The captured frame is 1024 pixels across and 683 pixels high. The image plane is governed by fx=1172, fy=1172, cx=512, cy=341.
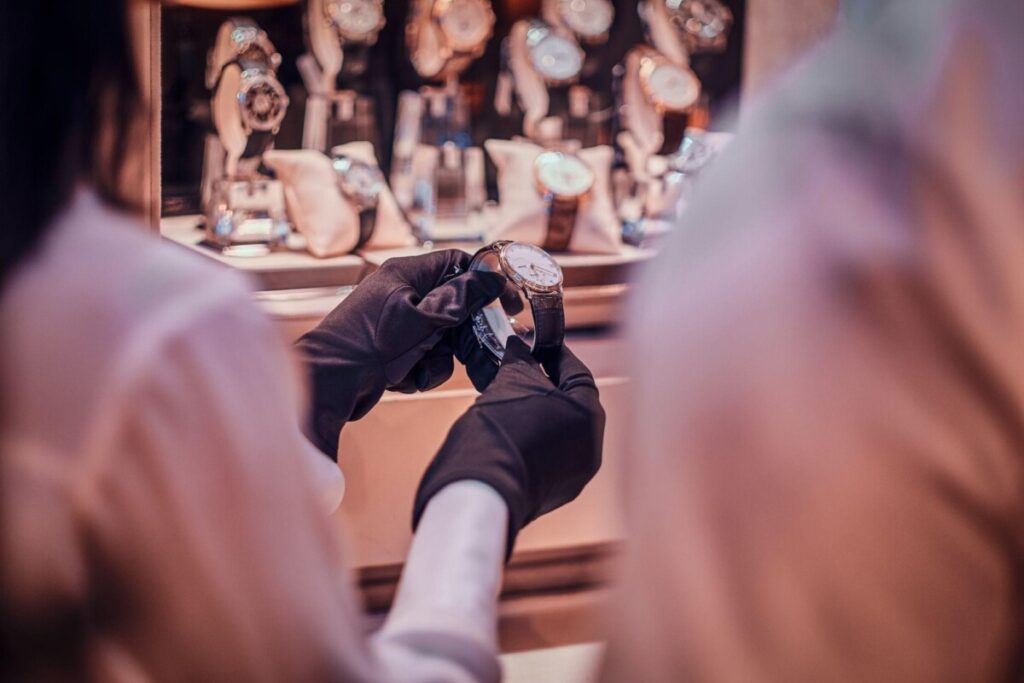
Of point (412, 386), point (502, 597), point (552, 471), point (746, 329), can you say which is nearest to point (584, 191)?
point (502, 597)

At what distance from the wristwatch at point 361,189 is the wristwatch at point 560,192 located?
0.32 m

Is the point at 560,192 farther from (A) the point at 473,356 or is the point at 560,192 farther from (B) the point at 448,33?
(A) the point at 473,356

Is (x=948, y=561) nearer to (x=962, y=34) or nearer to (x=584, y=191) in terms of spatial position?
(x=962, y=34)

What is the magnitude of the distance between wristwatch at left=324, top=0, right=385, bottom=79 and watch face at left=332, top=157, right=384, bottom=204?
1.79 feet

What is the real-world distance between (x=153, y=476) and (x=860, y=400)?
30cm

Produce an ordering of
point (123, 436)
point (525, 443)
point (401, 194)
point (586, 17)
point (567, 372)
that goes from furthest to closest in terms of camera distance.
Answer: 1. point (586, 17)
2. point (401, 194)
3. point (567, 372)
4. point (525, 443)
5. point (123, 436)

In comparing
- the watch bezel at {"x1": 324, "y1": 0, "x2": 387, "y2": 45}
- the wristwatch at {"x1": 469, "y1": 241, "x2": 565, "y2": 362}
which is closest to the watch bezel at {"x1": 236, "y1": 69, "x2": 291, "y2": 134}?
the watch bezel at {"x1": 324, "y1": 0, "x2": 387, "y2": 45}

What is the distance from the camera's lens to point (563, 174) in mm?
2238

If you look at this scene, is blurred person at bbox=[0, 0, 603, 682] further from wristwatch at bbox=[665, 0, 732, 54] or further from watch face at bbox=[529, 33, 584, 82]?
wristwatch at bbox=[665, 0, 732, 54]

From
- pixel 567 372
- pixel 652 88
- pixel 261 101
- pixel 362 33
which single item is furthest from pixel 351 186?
pixel 567 372

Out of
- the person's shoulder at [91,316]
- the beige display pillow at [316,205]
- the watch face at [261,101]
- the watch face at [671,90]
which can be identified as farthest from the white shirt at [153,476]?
the watch face at [671,90]

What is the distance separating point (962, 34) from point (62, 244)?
1.28 feet

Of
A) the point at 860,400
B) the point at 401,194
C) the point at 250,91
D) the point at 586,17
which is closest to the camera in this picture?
the point at 860,400

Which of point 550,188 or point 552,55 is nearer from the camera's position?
point 550,188
